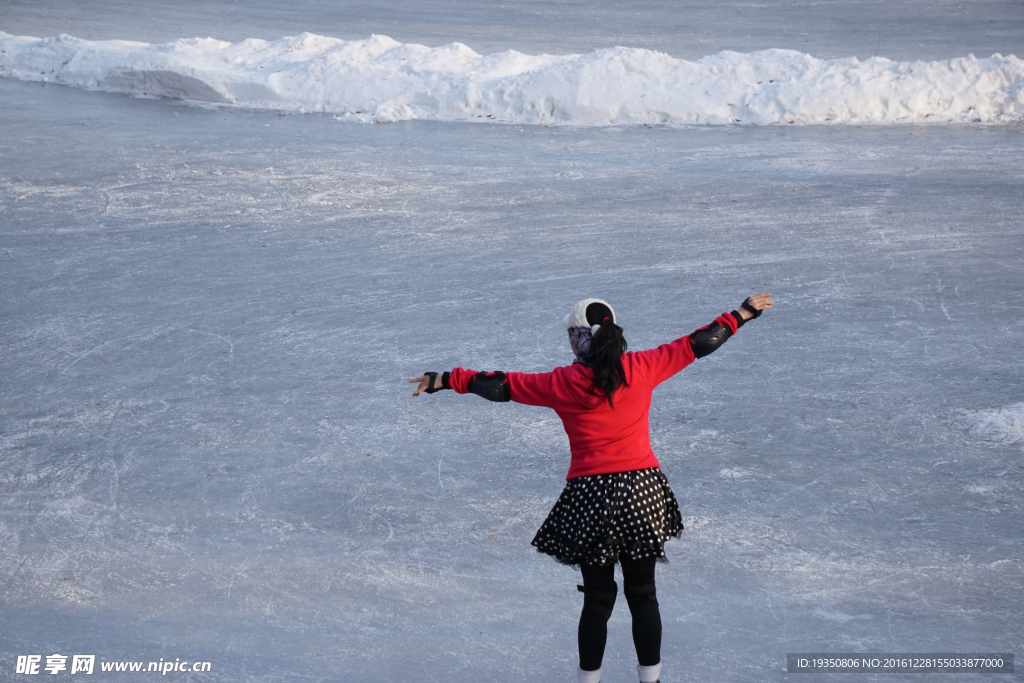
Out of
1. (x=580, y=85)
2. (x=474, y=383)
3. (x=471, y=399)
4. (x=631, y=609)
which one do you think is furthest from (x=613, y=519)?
(x=580, y=85)

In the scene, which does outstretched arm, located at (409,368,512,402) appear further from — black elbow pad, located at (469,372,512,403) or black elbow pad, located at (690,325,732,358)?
black elbow pad, located at (690,325,732,358)

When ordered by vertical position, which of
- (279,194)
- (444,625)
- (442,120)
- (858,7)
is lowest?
(444,625)

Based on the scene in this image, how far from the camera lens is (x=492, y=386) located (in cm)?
333

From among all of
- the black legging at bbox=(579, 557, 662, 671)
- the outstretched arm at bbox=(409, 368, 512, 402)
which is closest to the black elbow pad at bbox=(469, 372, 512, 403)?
the outstretched arm at bbox=(409, 368, 512, 402)

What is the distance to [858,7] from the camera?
75.6ft

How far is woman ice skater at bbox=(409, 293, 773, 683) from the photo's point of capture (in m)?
3.19

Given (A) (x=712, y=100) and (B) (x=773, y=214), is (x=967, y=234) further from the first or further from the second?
(A) (x=712, y=100)

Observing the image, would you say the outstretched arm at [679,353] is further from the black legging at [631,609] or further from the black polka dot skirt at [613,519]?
the black legging at [631,609]

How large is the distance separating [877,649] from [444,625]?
1657mm

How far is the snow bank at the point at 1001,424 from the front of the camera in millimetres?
5215

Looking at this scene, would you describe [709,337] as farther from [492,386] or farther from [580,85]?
[580,85]

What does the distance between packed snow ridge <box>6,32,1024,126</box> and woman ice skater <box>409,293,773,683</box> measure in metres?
10.7

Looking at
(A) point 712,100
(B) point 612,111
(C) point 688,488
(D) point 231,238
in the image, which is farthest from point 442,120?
(C) point 688,488

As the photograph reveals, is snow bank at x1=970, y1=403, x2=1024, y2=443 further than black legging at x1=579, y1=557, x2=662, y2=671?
Yes
